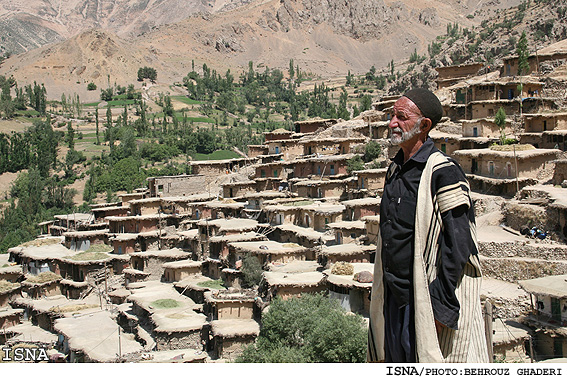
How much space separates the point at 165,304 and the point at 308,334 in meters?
6.42

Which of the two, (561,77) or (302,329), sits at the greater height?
(561,77)

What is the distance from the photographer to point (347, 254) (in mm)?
20250

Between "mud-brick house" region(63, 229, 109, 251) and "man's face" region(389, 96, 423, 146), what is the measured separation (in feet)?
89.6

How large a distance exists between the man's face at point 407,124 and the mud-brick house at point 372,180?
23.1 m

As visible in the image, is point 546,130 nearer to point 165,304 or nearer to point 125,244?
point 165,304

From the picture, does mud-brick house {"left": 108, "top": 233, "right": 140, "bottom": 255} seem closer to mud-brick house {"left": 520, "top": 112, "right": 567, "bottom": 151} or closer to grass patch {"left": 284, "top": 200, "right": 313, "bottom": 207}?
grass patch {"left": 284, "top": 200, "right": 313, "bottom": 207}

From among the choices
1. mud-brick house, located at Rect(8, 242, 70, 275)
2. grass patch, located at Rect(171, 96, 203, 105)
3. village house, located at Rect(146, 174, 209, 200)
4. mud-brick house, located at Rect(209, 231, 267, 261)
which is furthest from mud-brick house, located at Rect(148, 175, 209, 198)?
grass patch, located at Rect(171, 96, 203, 105)

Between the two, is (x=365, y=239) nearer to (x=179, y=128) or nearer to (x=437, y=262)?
(x=437, y=262)

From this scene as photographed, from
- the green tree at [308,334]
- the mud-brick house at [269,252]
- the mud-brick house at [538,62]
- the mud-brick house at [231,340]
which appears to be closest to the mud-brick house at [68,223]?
the mud-brick house at [269,252]

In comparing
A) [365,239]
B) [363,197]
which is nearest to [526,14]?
[363,197]

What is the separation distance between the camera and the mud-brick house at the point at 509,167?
73.6 feet

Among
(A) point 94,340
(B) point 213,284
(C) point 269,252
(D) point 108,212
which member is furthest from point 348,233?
(D) point 108,212

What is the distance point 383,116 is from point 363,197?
10.8 m

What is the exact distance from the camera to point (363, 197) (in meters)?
26.9
